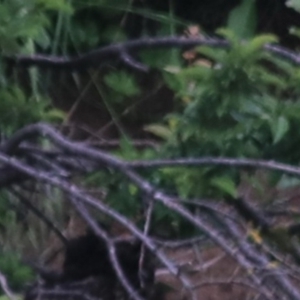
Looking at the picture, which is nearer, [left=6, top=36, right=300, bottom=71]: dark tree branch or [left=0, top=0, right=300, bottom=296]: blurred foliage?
[left=0, top=0, right=300, bottom=296]: blurred foliage

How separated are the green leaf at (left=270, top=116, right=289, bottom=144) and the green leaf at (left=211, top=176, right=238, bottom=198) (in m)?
0.13

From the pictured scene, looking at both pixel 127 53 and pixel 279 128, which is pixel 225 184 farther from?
pixel 127 53

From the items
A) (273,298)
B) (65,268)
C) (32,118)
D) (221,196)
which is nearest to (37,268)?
(65,268)

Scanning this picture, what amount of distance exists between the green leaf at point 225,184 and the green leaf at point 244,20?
1610mm

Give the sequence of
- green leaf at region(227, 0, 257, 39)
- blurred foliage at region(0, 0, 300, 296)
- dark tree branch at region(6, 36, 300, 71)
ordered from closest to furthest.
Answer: blurred foliage at region(0, 0, 300, 296) → dark tree branch at region(6, 36, 300, 71) → green leaf at region(227, 0, 257, 39)

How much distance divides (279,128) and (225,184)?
0.17 meters

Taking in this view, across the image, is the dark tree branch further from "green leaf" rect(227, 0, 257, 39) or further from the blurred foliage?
"green leaf" rect(227, 0, 257, 39)

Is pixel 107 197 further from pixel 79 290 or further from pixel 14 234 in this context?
pixel 14 234

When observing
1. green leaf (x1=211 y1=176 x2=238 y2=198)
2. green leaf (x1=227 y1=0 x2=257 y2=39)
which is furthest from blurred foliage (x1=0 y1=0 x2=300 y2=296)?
green leaf (x1=227 y1=0 x2=257 y2=39)

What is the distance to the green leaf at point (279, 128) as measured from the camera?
6.84 feet

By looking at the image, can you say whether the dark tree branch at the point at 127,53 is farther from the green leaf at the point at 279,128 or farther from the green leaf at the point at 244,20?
the green leaf at the point at 244,20

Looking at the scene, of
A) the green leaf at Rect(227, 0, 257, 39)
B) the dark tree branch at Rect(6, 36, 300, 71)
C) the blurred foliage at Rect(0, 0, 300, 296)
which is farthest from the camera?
the green leaf at Rect(227, 0, 257, 39)

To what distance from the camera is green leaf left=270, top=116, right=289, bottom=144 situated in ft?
6.84

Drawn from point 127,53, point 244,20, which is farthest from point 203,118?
point 244,20
